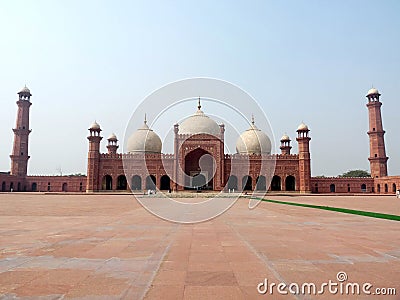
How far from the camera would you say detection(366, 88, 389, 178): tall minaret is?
1367 inches

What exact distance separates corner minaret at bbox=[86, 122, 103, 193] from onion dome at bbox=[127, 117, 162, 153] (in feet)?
12.5

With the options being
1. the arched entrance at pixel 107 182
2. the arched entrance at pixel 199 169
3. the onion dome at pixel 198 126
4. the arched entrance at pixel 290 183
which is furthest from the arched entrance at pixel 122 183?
the arched entrance at pixel 290 183

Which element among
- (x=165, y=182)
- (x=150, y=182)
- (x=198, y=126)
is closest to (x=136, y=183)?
(x=150, y=182)

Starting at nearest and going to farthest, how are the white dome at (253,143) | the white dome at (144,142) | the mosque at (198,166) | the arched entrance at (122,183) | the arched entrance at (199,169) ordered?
the mosque at (198,166), the arched entrance at (199,169), the arched entrance at (122,183), the white dome at (144,142), the white dome at (253,143)

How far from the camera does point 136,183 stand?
1323 inches

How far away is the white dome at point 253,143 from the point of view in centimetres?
3591

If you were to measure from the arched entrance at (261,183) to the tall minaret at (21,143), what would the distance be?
954 inches

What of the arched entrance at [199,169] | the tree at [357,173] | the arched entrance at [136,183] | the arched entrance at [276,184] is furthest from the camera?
the tree at [357,173]

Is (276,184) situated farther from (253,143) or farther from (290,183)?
(253,143)

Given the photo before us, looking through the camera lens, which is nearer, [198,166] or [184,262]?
[184,262]

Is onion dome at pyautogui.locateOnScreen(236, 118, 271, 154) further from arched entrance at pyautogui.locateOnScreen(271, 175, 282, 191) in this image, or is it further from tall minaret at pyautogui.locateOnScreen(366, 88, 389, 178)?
tall minaret at pyautogui.locateOnScreen(366, 88, 389, 178)

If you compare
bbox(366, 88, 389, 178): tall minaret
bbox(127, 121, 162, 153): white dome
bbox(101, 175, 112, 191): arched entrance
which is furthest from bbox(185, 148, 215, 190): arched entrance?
bbox(366, 88, 389, 178): tall minaret

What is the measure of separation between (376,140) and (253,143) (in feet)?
→ 41.0

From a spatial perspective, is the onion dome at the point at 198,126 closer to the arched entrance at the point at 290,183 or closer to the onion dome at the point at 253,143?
the onion dome at the point at 253,143
